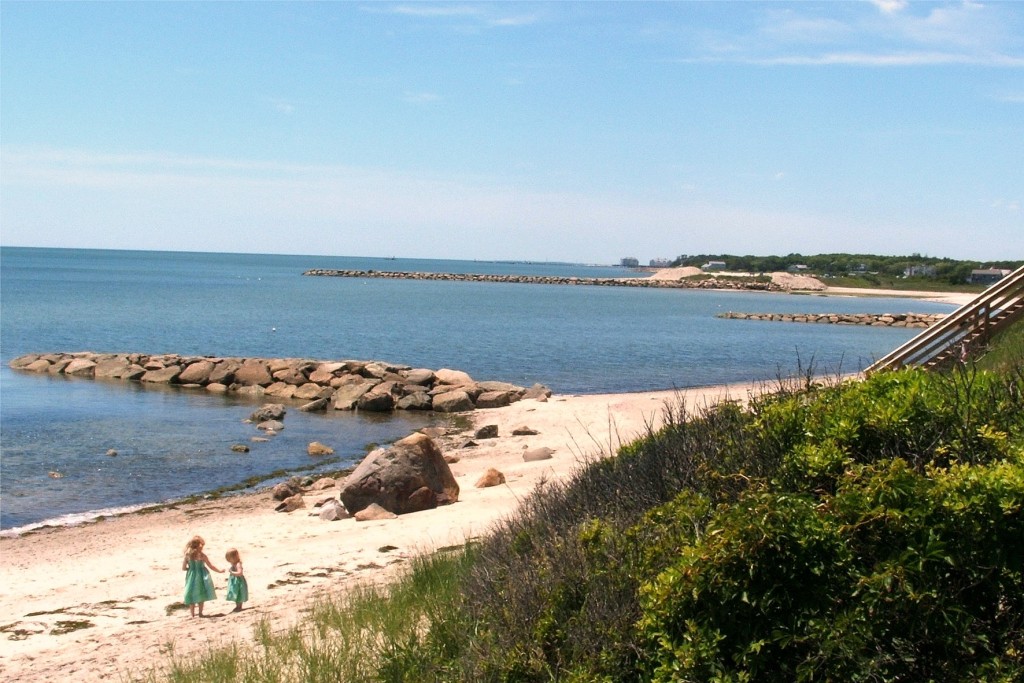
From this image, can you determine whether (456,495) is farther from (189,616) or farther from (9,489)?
(9,489)

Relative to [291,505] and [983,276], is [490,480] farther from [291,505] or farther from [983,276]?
[983,276]

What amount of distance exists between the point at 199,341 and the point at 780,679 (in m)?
52.8

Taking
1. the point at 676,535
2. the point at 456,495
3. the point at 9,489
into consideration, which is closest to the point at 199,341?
the point at 9,489

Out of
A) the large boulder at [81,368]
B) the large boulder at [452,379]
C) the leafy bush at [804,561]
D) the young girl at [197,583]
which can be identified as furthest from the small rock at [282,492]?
the large boulder at [81,368]

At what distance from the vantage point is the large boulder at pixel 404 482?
15.7m

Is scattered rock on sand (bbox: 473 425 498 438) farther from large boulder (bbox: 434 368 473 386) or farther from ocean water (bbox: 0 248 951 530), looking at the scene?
large boulder (bbox: 434 368 473 386)

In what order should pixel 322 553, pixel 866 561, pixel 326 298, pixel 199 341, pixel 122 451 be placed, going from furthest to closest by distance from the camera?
pixel 326 298, pixel 199 341, pixel 122 451, pixel 322 553, pixel 866 561

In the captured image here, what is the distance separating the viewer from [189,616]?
1102cm

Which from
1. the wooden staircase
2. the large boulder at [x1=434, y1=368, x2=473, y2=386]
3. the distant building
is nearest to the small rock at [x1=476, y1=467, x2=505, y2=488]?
the wooden staircase

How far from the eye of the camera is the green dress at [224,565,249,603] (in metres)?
11.1

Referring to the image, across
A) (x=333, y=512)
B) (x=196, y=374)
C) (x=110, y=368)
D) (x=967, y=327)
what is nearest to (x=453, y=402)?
(x=196, y=374)

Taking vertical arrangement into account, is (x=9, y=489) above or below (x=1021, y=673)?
below

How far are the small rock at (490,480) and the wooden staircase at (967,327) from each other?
23.7ft

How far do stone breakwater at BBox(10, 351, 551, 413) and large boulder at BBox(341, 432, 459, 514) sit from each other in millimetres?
14911
